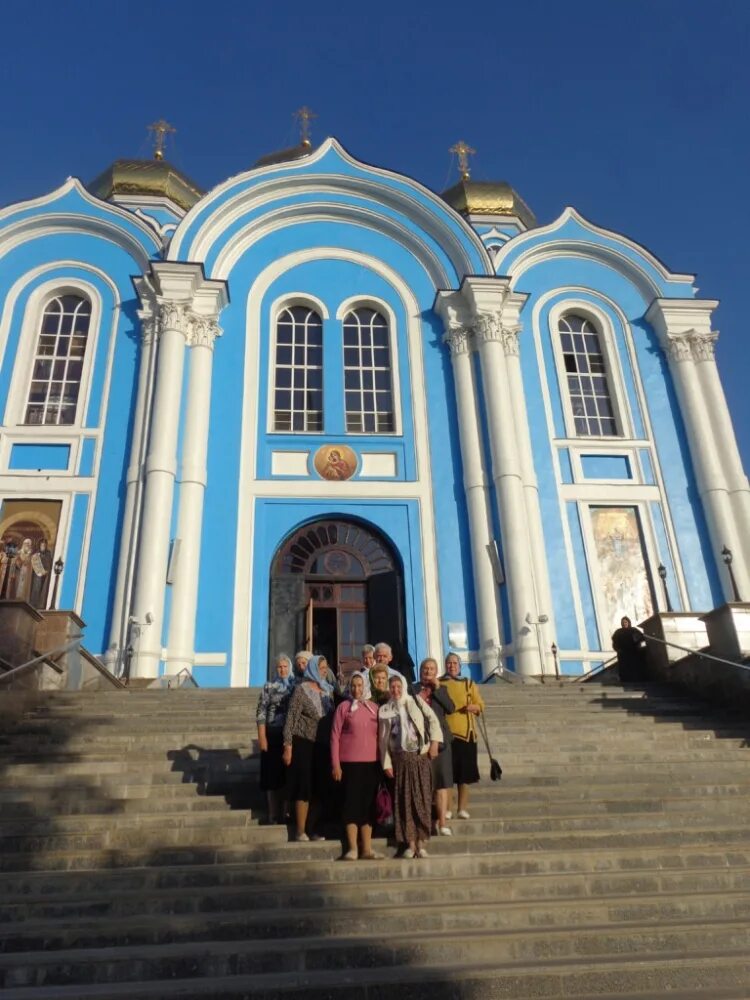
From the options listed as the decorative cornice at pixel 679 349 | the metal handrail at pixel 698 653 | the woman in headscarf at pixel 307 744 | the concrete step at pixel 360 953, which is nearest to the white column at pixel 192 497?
the metal handrail at pixel 698 653

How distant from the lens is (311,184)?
730 inches

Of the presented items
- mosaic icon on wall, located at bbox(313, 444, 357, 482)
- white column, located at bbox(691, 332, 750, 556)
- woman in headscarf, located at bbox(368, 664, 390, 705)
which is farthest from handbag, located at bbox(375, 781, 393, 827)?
white column, located at bbox(691, 332, 750, 556)

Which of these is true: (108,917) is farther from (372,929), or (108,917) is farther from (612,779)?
(612,779)

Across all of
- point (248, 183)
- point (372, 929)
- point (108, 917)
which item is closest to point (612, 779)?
point (372, 929)

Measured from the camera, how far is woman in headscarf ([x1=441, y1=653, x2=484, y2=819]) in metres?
6.21

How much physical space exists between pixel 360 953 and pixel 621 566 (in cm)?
1205

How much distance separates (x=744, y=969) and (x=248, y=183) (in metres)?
17.3

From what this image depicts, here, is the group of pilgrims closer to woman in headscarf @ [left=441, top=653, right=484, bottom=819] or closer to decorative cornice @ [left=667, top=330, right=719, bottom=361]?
woman in headscarf @ [left=441, top=653, right=484, bottom=819]

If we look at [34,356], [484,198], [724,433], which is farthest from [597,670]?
[484,198]

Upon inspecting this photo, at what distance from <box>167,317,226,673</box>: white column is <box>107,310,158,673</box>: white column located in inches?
29.9

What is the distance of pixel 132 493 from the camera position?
14719mm

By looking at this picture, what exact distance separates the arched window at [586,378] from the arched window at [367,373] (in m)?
3.83

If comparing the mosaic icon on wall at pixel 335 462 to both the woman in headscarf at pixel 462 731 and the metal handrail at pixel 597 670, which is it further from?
the woman in headscarf at pixel 462 731

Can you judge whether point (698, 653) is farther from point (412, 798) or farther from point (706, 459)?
point (706, 459)
